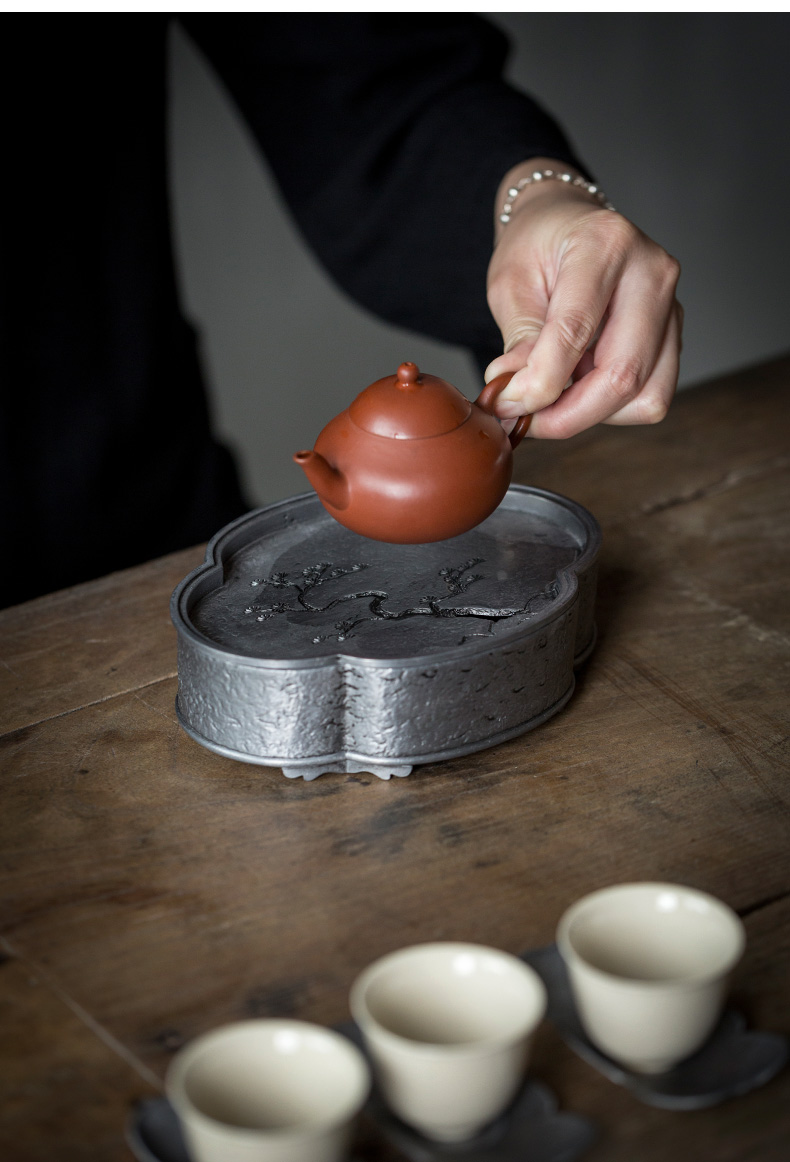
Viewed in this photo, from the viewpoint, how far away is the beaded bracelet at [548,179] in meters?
1.52

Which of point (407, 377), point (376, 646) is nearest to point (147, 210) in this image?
point (407, 377)

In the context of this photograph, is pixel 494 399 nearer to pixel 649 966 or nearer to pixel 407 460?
pixel 407 460

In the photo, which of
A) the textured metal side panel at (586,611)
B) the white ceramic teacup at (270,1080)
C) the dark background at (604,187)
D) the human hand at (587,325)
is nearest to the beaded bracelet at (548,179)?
the human hand at (587,325)

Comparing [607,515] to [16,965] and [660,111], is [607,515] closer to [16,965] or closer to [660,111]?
[16,965]

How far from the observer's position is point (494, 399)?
3.77 feet

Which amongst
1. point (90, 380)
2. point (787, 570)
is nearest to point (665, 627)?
point (787, 570)

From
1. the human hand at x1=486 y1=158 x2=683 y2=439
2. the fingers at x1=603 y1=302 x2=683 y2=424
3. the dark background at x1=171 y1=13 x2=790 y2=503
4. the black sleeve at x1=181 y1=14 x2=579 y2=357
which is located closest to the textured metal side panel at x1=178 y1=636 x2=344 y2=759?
the human hand at x1=486 y1=158 x2=683 y2=439

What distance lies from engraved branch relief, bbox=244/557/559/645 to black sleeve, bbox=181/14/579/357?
28.9 inches

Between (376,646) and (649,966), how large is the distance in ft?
1.33

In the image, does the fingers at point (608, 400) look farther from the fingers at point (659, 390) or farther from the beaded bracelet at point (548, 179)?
the beaded bracelet at point (548, 179)

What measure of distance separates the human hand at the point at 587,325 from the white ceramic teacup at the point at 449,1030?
63 cm

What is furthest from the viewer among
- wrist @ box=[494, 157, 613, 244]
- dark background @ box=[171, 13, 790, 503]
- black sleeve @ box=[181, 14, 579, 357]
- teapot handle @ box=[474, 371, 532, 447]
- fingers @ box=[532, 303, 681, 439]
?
dark background @ box=[171, 13, 790, 503]

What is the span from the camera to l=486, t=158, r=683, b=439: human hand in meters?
1.17

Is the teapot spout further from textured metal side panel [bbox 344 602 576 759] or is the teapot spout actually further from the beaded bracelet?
the beaded bracelet
